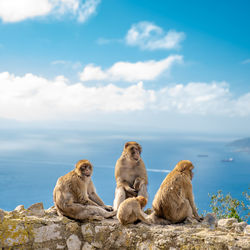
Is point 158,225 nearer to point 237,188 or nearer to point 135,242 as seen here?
point 135,242

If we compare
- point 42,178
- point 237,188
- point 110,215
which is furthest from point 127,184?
point 42,178

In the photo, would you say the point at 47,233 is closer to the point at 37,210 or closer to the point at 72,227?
the point at 72,227

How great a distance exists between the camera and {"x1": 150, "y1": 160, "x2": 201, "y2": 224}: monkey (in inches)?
173

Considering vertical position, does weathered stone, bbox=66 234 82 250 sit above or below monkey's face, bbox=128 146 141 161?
below

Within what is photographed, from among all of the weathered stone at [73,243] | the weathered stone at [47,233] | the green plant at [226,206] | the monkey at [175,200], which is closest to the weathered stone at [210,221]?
the monkey at [175,200]

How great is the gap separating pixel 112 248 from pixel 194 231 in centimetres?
124

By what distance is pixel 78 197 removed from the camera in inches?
187

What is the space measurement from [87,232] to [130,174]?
65.4 inches

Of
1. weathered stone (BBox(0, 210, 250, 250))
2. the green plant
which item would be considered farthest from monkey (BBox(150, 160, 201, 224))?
the green plant

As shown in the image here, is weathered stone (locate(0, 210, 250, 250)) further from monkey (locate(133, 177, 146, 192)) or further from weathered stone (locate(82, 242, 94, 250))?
monkey (locate(133, 177, 146, 192))

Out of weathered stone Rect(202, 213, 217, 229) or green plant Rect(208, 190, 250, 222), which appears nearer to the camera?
weathered stone Rect(202, 213, 217, 229)

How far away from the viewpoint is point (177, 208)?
4.39m

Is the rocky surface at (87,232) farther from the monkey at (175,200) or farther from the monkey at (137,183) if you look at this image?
the monkey at (137,183)

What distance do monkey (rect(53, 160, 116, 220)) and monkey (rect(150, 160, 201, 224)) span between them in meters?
→ 0.83
